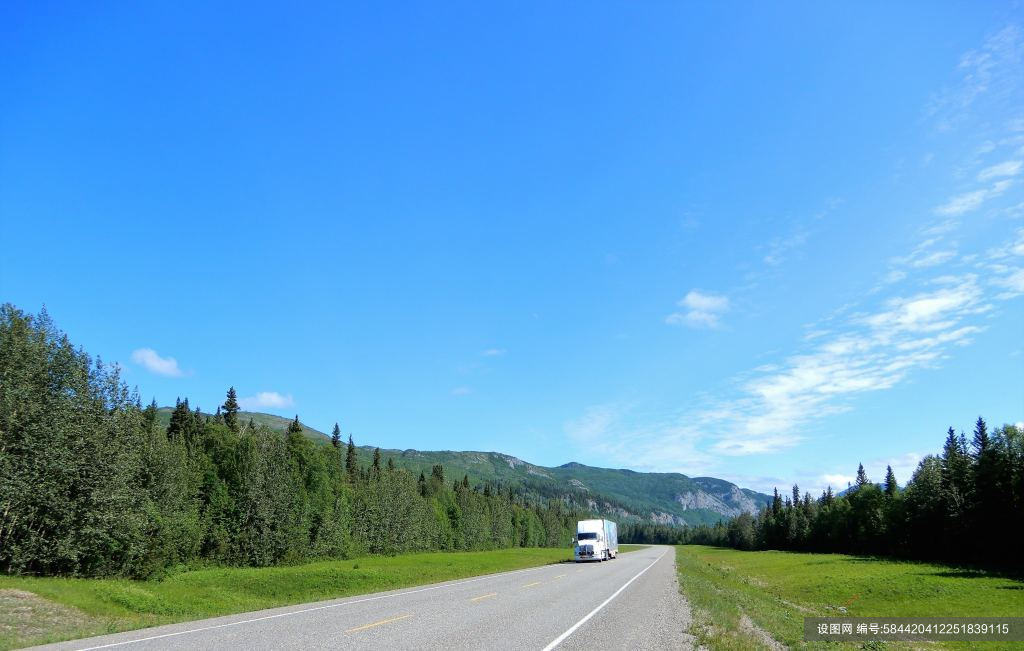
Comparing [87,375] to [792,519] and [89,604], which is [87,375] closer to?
[89,604]

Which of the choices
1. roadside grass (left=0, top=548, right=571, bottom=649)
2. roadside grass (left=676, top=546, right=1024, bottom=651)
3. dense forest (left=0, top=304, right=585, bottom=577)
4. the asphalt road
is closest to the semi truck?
roadside grass (left=676, top=546, right=1024, bottom=651)

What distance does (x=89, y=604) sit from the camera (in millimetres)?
23891

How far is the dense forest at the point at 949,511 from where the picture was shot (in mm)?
65250

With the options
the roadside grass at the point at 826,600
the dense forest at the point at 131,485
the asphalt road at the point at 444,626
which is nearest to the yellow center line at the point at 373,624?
the asphalt road at the point at 444,626

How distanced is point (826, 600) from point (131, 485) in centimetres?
4889

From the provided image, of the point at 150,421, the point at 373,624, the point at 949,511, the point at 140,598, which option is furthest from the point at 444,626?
the point at 949,511

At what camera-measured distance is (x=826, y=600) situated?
4019cm

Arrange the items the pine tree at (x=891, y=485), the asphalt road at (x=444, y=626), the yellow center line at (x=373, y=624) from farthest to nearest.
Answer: the pine tree at (x=891, y=485) < the yellow center line at (x=373, y=624) < the asphalt road at (x=444, y=626)

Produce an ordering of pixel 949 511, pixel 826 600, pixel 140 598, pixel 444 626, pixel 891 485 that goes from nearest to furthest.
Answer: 1. pixel 444 626
2. pixel 140 598
3. pixel 826 600
4. pixel 949 511
5. pixel 891 485

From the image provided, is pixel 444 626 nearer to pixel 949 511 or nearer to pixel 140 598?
pixel 140 598

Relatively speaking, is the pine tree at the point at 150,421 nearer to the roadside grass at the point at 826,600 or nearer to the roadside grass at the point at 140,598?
the roadside grass at the point at 140,598

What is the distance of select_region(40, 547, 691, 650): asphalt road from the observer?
14047 millimetres

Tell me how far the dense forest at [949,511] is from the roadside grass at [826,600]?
11.3 metres

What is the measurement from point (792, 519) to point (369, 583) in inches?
5329
